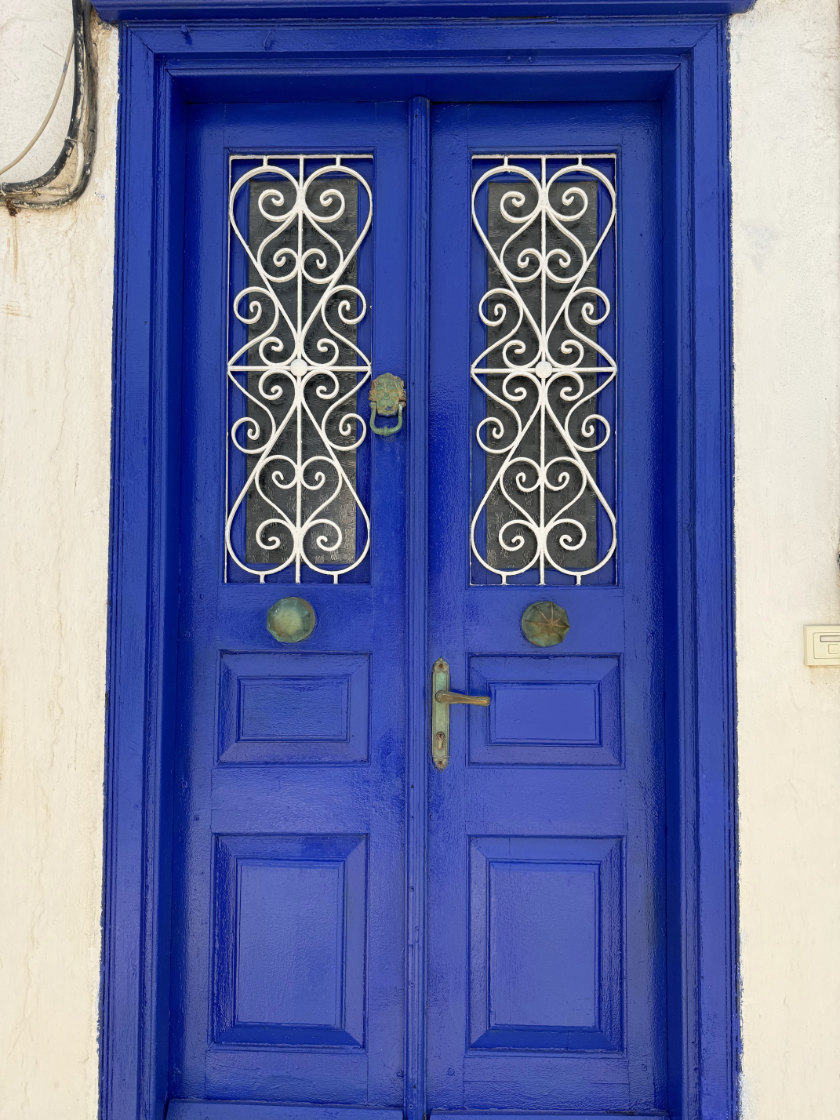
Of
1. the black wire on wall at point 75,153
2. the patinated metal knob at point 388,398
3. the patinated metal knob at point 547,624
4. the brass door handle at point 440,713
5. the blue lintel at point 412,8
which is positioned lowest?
the brass door handle at point 440,713

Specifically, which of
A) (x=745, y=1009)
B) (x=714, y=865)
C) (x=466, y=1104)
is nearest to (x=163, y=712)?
(x=466, y=1104)

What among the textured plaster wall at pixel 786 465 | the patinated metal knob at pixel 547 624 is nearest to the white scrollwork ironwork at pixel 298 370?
the patinated metal knob at pixel 547 624

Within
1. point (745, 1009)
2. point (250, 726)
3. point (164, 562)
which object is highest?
point (164, 562)

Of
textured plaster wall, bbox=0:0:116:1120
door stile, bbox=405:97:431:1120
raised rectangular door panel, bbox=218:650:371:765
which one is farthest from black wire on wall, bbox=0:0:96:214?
raised rectangular door panel, bbox=218:650:371:765

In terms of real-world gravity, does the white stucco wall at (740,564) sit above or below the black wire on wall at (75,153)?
below

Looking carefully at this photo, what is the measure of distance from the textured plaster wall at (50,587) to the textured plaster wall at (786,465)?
1531mm

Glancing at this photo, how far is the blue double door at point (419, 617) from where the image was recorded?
85.4 inches

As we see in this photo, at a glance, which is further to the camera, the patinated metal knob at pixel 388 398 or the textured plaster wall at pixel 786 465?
the patinated metal knob at pixel 388 398

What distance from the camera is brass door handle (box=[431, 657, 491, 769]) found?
2.19 m

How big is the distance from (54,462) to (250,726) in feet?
2.64

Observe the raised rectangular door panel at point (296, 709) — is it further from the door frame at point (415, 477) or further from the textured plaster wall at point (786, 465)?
the textured plaster wall at point (786, 465)

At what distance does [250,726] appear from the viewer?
2.23 m

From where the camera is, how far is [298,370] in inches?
89.1

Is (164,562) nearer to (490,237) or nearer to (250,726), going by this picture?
(250,726)
